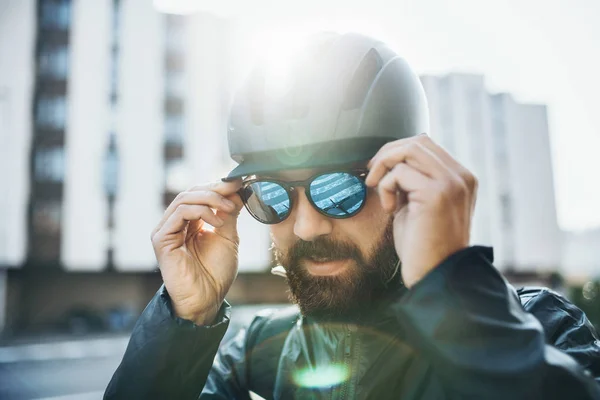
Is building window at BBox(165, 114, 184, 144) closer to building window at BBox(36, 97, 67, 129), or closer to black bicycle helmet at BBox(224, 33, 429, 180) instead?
building window at BBox(36, 97, 67, 129)

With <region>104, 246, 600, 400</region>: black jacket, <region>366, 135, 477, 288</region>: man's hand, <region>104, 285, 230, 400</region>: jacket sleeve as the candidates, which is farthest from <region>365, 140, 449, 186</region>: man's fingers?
<region>104, 285, 230, 400</region>: jacket sleeve

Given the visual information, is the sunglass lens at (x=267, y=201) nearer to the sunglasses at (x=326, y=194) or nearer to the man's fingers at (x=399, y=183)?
the sunglasses at (x=326, y=194)

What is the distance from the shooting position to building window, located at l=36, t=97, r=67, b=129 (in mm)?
26016

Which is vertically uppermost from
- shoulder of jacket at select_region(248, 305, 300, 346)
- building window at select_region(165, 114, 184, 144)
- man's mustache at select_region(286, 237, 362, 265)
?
building window at select_region(165, 114, 184, 144)

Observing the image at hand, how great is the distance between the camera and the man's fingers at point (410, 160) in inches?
43.5

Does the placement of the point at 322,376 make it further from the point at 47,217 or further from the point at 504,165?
the point at 504,165

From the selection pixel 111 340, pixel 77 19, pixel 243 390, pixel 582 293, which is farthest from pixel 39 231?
pixel 243 390

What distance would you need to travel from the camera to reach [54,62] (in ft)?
87.8

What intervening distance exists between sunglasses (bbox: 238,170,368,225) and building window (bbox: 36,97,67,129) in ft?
92.6

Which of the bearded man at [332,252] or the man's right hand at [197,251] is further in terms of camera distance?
the man's right hand at [197,251]

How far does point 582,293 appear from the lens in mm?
9883

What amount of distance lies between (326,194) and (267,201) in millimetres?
246

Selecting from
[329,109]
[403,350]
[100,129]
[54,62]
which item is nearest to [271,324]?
[403,350]

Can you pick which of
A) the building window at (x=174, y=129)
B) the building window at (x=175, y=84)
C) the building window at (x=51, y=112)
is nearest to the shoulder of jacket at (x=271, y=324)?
the building window at (x=174, y=129)
